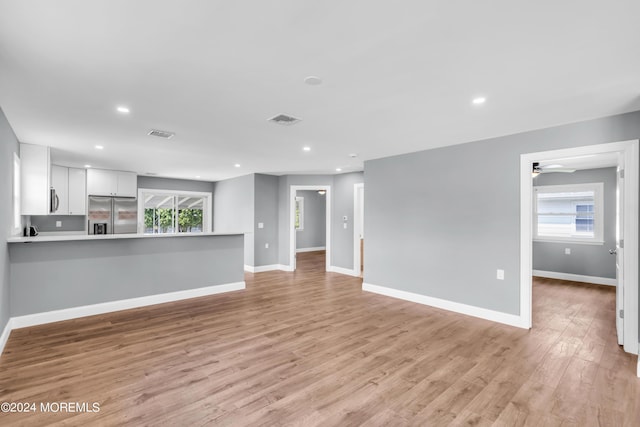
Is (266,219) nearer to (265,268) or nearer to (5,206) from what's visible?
(265,268)

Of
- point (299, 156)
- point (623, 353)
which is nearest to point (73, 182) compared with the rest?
point (299, 156)

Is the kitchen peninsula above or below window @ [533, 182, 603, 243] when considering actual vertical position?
below

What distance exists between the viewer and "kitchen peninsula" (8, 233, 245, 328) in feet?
12.3

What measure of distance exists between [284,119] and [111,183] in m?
5.97

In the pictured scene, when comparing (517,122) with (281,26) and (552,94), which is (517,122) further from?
(281,26)

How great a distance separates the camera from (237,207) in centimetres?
821

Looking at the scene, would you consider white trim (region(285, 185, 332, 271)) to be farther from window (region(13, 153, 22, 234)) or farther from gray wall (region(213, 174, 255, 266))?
window (region(13, 153, 22, 234))

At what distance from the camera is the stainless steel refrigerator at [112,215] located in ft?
23.5

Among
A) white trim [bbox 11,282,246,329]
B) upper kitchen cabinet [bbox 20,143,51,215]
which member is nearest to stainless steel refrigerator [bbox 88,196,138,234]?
upper kitchen cabinet [bbox 20,143,51,215]

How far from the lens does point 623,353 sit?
314 centimetres

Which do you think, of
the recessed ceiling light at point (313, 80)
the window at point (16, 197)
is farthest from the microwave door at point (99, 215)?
the recessed ceiling light at point (313, 80)

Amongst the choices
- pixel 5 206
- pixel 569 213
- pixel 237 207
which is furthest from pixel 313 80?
pixel 569 213

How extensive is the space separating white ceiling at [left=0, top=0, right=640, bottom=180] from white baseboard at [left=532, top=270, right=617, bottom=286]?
15.6 feet

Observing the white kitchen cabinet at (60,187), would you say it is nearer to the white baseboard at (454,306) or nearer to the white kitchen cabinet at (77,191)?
the white kitchen cabinet at (77,191)
